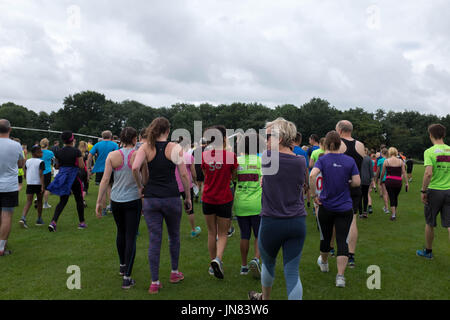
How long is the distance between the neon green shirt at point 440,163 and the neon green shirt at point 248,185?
310cm

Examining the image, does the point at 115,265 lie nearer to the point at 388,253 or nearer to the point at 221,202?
the point at 221,202

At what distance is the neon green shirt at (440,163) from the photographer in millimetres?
5566

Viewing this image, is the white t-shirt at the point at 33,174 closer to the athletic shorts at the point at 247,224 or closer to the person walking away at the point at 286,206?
the athletic shorts at the point at 247,224

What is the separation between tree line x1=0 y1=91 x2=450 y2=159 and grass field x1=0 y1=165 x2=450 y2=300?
69447 mm

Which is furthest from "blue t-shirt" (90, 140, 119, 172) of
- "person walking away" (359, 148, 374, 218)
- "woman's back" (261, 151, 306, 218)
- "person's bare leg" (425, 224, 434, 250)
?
"person's bare leg" (425, 224, 434, 250)

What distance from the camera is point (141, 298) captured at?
13.7ft

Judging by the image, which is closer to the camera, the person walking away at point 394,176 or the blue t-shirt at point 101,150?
the blue t-shirt at point 101,150

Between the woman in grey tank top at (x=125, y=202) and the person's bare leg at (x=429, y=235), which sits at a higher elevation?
the woman in grey tank top at (x=125, y=202)

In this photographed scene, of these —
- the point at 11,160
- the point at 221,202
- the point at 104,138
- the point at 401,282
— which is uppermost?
the point at 104,138

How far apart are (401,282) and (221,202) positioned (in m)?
2.91

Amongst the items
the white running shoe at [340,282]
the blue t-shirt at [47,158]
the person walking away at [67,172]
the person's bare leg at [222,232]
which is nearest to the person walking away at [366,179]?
the white running shoe at [340,282]

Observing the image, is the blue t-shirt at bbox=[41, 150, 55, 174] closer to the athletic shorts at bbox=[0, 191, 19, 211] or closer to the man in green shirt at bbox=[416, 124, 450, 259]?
the athletic shorts at bbox=[0, 191, 19, 211]
